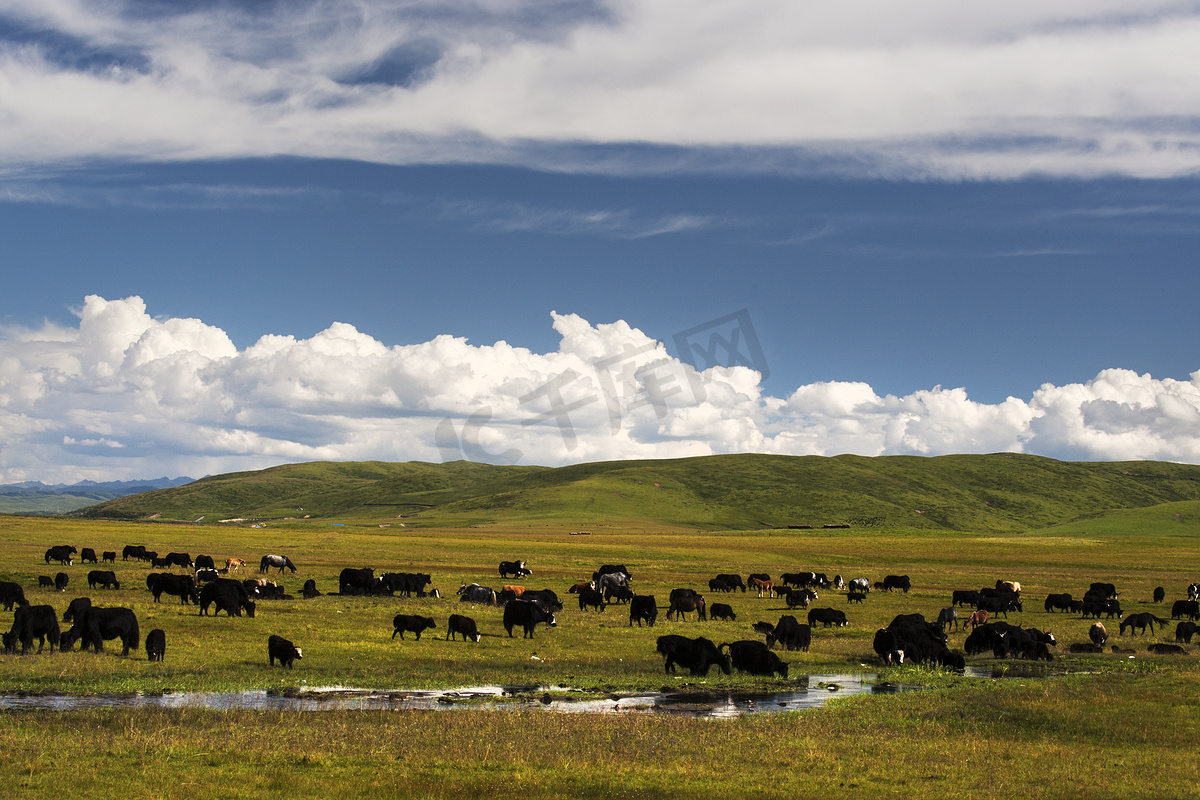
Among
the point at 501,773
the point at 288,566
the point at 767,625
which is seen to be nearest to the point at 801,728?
the point at 501,773

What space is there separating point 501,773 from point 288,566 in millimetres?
45789

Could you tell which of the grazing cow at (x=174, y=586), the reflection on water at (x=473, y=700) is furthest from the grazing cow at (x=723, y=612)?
the grazing cow at (x=174, y=586)

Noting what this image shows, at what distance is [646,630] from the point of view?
33500mm

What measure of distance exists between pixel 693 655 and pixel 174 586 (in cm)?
2380

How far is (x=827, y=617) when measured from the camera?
37.3 meters

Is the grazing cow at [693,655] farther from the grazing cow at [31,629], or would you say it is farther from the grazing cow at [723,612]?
the grazing cow at [31,629]

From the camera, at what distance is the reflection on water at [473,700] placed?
18156 millimetres

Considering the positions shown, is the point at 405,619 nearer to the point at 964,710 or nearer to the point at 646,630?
the point at 646,630

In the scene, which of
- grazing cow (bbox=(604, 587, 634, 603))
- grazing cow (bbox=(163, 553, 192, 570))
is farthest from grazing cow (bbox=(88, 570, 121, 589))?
grazing cow (bbox=(604, 587, 634, 603))

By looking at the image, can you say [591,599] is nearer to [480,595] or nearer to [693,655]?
[480,595]

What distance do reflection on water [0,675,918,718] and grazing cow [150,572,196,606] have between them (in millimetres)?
18048

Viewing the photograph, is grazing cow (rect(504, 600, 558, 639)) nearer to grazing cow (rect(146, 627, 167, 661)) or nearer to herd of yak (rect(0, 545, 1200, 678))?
herd of yak (rect(0, 545, 1200, 678))

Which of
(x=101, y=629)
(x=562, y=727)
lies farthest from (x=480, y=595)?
(x=562, y=727)

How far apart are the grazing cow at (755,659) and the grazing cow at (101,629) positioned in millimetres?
16808
